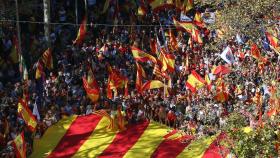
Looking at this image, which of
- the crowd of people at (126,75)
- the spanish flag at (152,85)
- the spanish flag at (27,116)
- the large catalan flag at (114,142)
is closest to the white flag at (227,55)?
the crowd of people at (126,75)

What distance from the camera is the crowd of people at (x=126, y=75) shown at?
2142 cm

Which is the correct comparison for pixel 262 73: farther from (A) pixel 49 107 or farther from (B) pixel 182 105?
(A) pixel 49 107

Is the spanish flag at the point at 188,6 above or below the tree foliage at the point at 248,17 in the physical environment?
above

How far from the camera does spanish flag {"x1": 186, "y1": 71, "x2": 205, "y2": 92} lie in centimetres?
2278

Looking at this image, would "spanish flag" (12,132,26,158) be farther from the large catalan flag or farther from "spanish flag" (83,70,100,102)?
"spanish flag" (83,70,100,102)

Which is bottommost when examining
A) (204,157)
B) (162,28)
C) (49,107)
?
(204,157)

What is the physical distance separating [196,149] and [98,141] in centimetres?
340

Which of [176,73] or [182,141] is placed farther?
[176,73]

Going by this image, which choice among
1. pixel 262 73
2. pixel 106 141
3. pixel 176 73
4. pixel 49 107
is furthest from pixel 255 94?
pixel 49 107

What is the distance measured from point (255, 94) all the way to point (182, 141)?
4864mm

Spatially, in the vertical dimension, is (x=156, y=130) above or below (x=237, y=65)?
below

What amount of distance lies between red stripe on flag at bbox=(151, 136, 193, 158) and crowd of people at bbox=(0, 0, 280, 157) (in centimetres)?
47

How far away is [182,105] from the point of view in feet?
75.1

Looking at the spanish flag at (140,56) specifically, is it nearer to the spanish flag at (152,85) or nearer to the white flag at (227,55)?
the spanish flag at (152,85)
